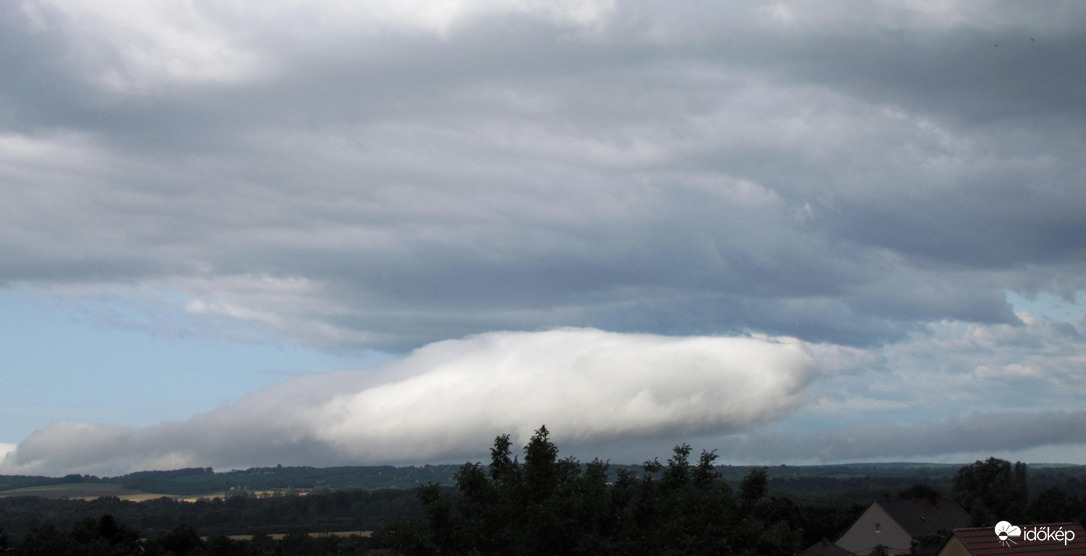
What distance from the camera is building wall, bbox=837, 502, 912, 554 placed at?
104 meters

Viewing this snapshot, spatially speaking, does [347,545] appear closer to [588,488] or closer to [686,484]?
[588,488]

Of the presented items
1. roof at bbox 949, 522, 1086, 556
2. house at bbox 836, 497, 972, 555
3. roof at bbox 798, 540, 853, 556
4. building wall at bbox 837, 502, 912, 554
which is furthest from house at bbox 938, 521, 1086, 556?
building wall at bbox 837, 502, 912, 554

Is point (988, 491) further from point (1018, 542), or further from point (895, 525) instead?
point (1018, 542)

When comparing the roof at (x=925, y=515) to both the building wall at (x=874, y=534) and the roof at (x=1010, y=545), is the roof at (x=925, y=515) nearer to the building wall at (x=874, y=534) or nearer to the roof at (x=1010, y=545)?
the building wall at (x=874, y=534)

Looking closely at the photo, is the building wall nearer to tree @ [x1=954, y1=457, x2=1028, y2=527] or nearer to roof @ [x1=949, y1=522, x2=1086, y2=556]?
tree @ [x1=954, y1=457, x2=1028, y2=527]

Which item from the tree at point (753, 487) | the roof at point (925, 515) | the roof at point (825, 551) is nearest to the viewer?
the tree at point (753, 487)

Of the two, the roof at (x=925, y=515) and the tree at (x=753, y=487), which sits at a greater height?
the tree at (x=753, y=487)

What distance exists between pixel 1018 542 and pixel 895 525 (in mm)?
70540

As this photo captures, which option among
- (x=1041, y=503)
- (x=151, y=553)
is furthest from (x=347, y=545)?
(x=1041, y=503)

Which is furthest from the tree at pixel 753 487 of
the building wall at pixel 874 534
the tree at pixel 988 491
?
the tree at pixel 988 491

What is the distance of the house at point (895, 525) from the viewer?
105m

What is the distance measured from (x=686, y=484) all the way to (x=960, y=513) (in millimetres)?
98310

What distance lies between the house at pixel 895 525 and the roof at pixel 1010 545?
64165 mm

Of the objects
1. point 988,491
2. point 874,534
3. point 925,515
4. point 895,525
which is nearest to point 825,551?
point 895,525
